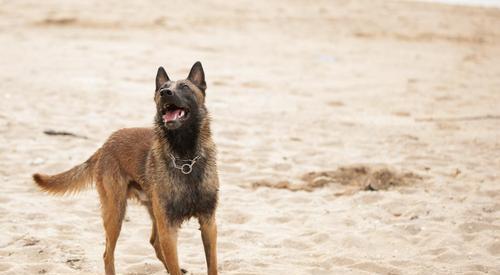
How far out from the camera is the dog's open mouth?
4914 millimetres

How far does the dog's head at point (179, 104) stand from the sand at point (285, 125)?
1354mm

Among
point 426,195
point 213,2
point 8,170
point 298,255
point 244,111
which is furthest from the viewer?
point 213,2

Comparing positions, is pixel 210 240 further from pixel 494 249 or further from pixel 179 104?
pixel 494 249

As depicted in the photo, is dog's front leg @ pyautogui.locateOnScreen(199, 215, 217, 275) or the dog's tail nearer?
dog's front leg @ pyautogui.locateOnScreen(199, 215, 217, 275)

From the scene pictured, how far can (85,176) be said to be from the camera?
18.3ft

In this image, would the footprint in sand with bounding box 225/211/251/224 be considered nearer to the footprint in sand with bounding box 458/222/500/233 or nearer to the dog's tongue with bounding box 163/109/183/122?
the dog's tongue with bounding box 163/109/183/122

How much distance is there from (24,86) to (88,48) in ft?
13.3

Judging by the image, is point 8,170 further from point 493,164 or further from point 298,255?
point 493,164

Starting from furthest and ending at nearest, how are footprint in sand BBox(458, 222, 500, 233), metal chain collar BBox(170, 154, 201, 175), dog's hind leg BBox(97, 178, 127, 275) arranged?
footprint in sand BBox(458, 222, 500, 233) → dog's hind leg BBox(97, 178, 127, 275) → metal chain collar BBox(170, 154, 201, 175)

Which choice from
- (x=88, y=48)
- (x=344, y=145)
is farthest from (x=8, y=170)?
(x=88, y=48)

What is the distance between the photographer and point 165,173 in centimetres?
497

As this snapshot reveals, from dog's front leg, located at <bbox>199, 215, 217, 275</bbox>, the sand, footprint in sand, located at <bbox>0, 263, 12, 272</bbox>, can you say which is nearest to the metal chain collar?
dog's front leg, located at <bbox>199, 215, 217, 275</bbox>

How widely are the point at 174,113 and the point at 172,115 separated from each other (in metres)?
0.03

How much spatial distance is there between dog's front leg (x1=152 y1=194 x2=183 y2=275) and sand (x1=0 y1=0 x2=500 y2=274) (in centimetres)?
78
